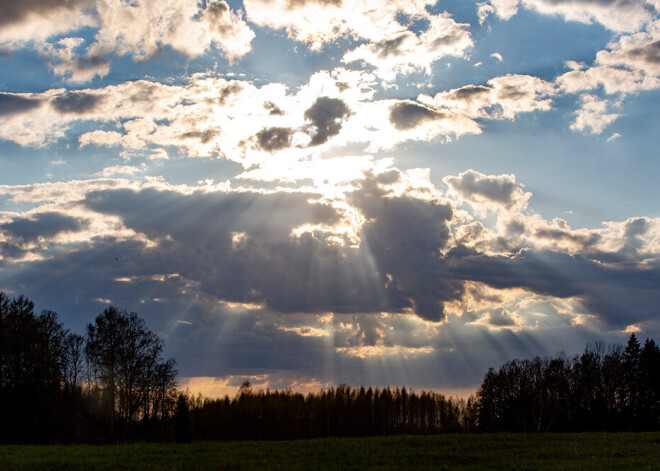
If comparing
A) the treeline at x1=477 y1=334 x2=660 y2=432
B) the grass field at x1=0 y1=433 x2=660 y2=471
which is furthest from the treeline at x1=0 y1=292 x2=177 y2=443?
the treeline at x1=477 y1=334 x2=660 y2=432

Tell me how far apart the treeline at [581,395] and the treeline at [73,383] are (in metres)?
56.9

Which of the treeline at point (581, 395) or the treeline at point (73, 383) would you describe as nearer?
the treeline at point (73, 383)

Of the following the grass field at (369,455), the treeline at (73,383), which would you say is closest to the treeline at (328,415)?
the treeline at (73,383)

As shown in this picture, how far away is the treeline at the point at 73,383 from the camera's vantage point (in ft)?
186

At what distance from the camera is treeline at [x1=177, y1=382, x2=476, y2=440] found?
116500 mm

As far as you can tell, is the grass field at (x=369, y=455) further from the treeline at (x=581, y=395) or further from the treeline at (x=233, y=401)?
the treeline at (x=581, y=395)

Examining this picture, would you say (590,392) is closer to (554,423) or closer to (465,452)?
(554,423)

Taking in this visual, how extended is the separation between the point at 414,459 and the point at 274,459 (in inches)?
335

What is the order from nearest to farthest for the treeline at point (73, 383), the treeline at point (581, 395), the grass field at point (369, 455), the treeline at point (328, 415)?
the grass field at point (369, 455) < the treeline at point (73, 383) < the treeline at point (581, 395) < the treeline at point (328, 415)

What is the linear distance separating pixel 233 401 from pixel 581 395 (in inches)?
3153

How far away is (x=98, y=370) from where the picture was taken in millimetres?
66312

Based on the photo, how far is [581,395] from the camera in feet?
312

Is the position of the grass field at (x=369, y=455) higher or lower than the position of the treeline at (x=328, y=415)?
higher

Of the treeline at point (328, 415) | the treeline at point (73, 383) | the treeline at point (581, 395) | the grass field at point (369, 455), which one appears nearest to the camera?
the grass field at point (369, 455)
